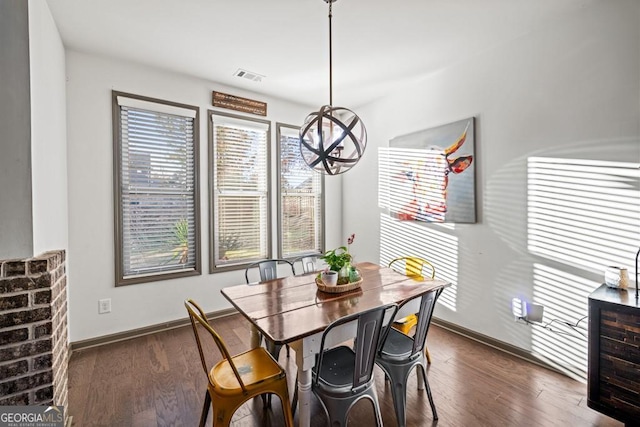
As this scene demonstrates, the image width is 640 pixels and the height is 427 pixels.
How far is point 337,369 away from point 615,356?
1.68 meters

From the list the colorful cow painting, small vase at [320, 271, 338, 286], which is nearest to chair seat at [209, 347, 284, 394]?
small vase at [320, 271, 338, 286]

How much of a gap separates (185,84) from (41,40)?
5.00 feet

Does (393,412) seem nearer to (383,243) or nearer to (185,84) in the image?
(383,243)

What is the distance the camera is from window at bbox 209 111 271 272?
11.5 feet

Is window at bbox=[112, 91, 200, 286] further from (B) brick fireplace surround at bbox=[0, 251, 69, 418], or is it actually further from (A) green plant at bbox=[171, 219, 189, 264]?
(B) brick fireplace surround at bbox=[0, 251, 69, 418]

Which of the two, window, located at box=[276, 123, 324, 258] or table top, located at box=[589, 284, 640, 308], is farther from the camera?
window, located at box=[276, 123, 324, 258]

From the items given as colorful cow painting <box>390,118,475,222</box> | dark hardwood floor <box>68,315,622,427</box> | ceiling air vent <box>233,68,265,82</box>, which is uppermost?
ceiling air vent <box>233,68,265,82</box>

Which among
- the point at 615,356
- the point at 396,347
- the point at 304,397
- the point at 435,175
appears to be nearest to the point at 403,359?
the point at 396,347

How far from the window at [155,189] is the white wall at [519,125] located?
2.61m

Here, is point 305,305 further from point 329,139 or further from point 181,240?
point 181,240

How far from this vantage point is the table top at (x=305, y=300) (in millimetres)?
1527

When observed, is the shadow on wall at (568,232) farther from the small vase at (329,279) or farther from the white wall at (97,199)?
the white wall at (97,199)

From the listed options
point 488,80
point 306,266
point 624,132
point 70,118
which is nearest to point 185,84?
point 70,118

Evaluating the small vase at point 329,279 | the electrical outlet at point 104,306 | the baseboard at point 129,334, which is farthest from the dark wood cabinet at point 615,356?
the electrical outlet at point 104,306
